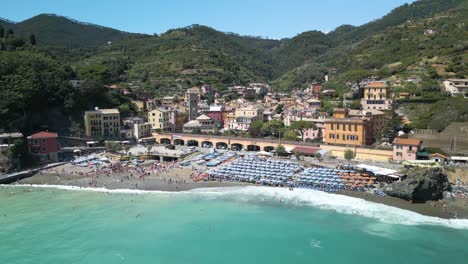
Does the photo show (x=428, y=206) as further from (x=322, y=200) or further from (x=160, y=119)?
(x=160, y=119)

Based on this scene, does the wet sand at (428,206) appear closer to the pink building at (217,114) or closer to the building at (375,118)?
the building at (375,118)

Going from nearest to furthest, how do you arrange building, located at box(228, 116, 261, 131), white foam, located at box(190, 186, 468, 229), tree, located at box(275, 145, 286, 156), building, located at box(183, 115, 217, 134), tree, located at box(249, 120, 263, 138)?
white foam, located at box(190, 186, 468, 229) → tree, located at box(275, 145, 286, 156) → tree, located at box(249, 120, 263, 138) → building, located at box(183, 115, 217, 134) → building, located at box(228, 116, 261, 131)

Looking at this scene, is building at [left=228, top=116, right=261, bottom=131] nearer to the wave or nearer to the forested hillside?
the forested hillside

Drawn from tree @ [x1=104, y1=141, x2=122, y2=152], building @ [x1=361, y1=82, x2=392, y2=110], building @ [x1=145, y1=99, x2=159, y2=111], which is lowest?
tree @ [x1=104, y1=141, x2=122, y2=152]

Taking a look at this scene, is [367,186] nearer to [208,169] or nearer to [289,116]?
[208,169]

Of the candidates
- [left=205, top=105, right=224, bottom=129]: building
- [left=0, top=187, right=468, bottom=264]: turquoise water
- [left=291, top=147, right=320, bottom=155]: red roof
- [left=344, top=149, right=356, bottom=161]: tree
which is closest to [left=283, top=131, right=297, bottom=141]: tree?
[left=291, top=147, right=320, bottom=155]: red roof

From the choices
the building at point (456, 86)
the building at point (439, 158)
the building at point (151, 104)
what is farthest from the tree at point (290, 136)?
the building at point (151, 104)

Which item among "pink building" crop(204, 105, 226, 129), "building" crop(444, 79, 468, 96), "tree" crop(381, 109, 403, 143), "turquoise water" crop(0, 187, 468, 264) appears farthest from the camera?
"pink building" crop(204, 105, 226, 129)

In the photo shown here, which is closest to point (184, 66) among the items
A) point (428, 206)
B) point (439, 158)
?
point (439, 158)
